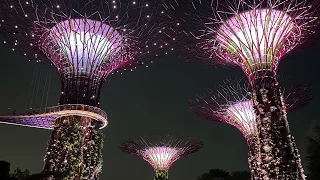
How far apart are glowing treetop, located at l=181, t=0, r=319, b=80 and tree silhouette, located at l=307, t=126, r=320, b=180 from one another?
4.94 m

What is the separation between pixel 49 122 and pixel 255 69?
41.0 feet

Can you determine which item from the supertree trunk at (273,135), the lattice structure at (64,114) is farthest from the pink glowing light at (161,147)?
the supertree trunk at (273,135)

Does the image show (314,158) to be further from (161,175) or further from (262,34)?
(161,175)

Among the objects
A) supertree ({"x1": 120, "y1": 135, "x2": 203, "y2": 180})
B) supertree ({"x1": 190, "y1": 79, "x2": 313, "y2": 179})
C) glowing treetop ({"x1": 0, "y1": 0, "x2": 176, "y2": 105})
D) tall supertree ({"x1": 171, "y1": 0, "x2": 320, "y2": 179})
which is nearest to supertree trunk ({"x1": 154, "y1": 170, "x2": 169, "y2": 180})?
supertree ({"x1": 120, "y1": 135, "x2": 203, "y2": 180})

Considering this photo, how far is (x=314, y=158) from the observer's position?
49.6 ft

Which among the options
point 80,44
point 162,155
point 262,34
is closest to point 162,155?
point 162,155

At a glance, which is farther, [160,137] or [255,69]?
[160,137]

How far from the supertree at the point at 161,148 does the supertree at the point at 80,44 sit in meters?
14.5

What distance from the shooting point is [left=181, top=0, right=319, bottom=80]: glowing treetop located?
12.9 m

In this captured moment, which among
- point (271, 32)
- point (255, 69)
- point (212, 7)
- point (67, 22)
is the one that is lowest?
point (255, 69)

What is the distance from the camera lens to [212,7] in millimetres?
13344

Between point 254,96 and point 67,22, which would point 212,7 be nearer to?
point 254,96

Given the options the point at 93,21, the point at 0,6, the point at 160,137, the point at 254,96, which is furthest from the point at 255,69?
the point at 160,137

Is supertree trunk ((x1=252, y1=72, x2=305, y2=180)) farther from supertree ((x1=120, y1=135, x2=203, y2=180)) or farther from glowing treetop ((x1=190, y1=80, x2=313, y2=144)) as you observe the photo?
supertree ((x1=120, y1=135, x2=203, y2=180))
